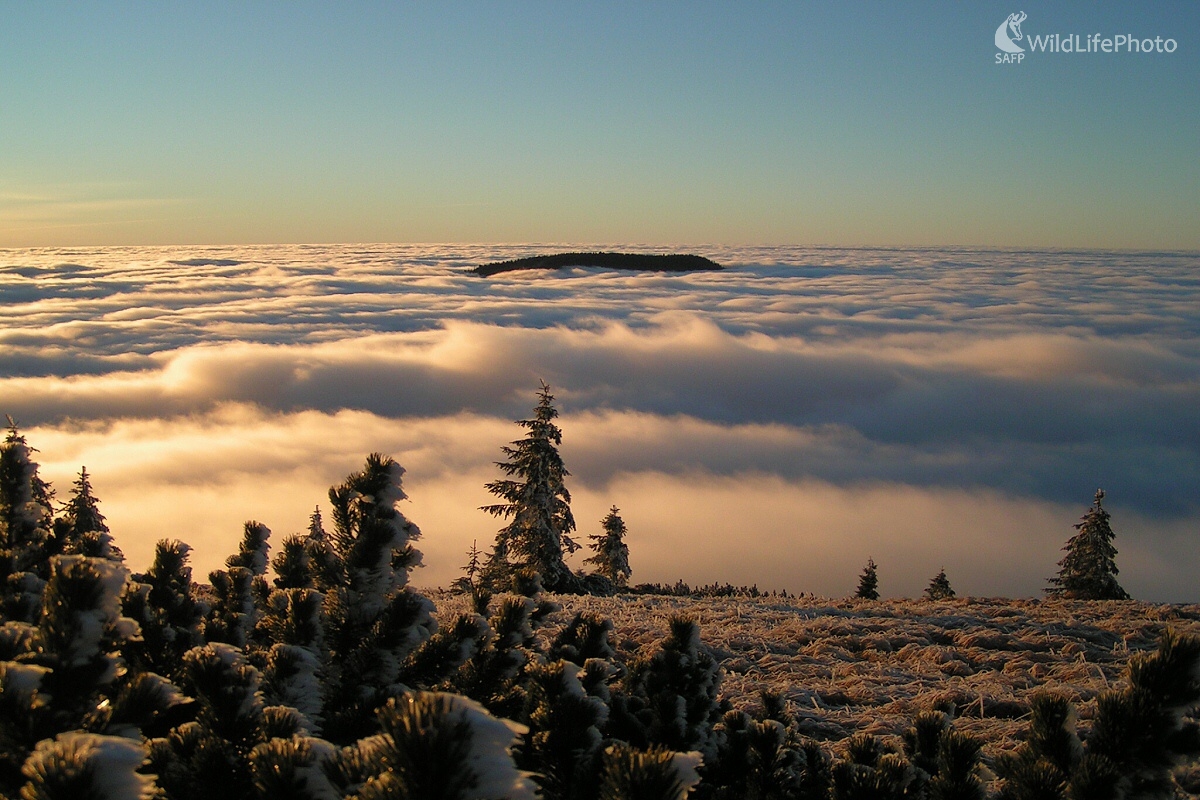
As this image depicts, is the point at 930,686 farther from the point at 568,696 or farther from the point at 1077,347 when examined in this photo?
the point at 1077,347

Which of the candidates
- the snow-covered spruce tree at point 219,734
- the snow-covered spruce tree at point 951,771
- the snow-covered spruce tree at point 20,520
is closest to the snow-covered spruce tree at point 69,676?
the snow-covered spruce tree at point 219,734

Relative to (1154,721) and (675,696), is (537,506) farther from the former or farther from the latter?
(1154,721)

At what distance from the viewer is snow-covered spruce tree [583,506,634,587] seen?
86.9 ft

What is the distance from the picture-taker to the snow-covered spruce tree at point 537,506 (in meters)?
22.3

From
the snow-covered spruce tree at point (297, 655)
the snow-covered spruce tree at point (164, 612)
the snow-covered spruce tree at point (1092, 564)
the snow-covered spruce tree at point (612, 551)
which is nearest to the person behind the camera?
the snow-covered spruce tree at point (297, 655)

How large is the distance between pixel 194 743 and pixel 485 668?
142cm

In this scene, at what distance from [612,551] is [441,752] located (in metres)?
25.7

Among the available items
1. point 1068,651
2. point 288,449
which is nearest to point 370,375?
point 288,449

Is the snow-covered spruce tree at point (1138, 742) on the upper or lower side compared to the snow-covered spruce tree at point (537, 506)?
upper

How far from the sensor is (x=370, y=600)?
3346mm

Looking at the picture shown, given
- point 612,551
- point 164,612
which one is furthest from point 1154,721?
point 612,551

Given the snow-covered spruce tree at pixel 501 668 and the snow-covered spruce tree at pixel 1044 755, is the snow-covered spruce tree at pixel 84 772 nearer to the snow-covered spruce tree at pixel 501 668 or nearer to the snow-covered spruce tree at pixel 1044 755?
the snow-covered spruce tree at pixel 501 668

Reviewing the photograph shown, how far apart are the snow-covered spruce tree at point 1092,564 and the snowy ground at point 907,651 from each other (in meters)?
5.68

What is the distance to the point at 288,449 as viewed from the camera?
10656 centimetres
